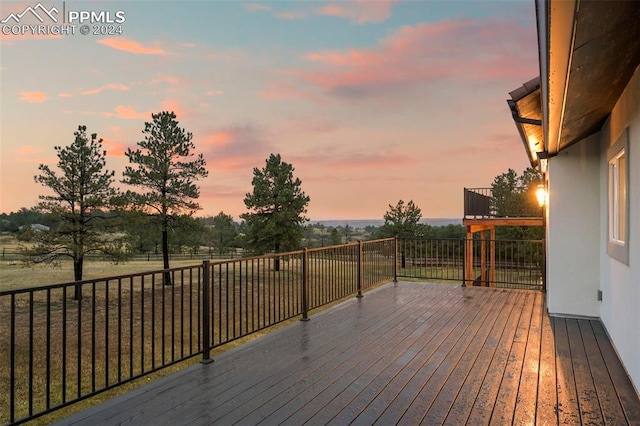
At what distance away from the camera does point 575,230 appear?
499 centimetres

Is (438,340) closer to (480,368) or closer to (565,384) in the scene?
(480,368)

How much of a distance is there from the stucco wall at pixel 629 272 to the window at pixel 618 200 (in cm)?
10

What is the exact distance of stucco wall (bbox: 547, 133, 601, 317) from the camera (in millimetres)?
4871

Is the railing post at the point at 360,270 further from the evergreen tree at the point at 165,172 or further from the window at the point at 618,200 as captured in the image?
the evergreen tree at the point at 165,172

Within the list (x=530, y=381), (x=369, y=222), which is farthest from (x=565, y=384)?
(x=369, y=222)

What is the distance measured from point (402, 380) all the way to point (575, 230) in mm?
3497

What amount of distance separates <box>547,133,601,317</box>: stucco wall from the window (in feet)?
2.40

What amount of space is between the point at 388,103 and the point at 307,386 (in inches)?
423

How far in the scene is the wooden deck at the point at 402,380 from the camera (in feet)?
7.93

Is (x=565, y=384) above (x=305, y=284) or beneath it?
beneath

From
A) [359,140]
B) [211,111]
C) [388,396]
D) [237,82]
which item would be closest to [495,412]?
[388,396]

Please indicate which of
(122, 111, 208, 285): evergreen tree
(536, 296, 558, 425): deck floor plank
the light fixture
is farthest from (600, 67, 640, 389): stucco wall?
(122, 111, 208, 285): evergreen tree

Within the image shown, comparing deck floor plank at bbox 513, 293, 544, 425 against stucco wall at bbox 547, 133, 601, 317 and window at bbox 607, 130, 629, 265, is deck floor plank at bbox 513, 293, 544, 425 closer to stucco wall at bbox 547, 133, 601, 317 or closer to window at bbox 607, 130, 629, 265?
stucco wall at bbox 547, 133, 601, 317

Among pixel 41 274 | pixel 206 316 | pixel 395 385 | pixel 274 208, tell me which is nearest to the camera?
pixel 395 385
